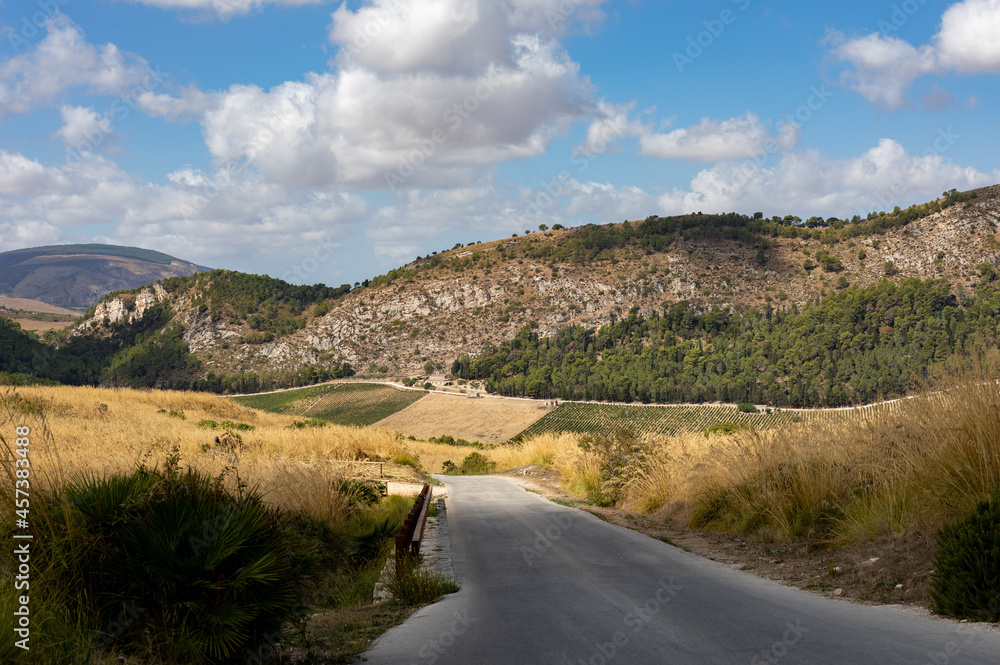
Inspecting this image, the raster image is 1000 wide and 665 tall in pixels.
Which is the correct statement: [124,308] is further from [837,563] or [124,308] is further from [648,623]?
[648,623]

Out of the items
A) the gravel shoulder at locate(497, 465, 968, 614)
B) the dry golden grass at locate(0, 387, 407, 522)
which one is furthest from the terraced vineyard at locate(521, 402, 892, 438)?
the gravel shoulder at locate(497, 465, 968, 614)

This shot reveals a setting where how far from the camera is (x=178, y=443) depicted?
13047 mm

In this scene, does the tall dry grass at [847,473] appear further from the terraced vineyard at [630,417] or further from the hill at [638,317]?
the hill at [638,317]

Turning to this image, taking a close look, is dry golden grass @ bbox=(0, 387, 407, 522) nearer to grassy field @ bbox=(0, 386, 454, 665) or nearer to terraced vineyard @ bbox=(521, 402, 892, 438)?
grassy field @ bbox=(0, 386, 454, 665)

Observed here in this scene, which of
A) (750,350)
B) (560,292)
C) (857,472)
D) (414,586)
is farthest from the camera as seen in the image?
(560,292)

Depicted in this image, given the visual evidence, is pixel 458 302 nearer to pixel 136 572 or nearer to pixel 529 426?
pixel 529 426

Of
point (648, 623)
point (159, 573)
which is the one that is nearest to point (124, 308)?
point (159, 573)

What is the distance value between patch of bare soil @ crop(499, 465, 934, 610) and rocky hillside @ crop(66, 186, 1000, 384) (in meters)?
156

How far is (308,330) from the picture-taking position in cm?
18488

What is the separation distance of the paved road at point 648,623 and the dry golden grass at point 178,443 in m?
2.49

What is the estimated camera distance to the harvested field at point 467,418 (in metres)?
110

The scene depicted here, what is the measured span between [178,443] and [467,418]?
108215mm

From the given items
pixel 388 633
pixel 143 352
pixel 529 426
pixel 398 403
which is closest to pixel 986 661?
pixel 388 633

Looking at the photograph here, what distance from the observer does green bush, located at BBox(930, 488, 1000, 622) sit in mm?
5289
